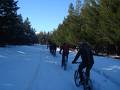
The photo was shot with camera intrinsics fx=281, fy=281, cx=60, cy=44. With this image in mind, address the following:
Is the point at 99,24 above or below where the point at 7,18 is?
below

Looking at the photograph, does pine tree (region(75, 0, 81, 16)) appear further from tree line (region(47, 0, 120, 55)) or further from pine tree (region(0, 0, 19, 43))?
pine tree (region(0, 0, 19, 43))

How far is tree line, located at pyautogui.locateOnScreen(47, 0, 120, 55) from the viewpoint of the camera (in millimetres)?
29281

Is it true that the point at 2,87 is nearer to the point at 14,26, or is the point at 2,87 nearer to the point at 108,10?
the point at 108,10

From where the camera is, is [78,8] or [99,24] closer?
[99,24]

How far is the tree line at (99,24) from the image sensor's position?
29.3 metres

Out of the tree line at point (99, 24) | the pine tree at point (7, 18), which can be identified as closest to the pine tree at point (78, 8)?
the tree line at point (99, 24)

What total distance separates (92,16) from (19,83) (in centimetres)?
3166

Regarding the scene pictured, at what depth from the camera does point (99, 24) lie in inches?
1451

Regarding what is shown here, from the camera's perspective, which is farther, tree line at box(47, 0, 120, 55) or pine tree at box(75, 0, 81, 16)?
pine tree at box(75, 0, 81, 16)

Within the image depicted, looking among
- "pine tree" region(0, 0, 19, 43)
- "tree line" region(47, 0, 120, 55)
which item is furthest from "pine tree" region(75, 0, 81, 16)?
"pine tree" region(0, 0, 19, 43)

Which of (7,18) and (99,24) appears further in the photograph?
(7,18)

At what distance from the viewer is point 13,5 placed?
57812 millimetres

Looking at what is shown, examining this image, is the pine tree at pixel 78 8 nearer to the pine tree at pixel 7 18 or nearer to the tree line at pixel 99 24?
the tree line at pixel 99 24


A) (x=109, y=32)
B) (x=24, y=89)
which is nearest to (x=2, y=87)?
(x=24, y=89)
